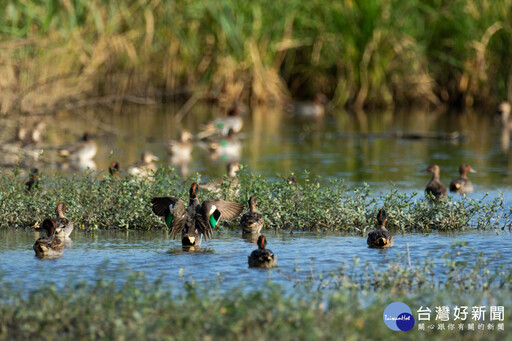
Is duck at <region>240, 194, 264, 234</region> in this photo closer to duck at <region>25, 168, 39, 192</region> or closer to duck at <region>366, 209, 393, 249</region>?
duck at <region>366, 209, 393, 249</region>

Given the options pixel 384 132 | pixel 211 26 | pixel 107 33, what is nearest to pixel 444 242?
pixel 384 132

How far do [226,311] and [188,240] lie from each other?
3.42 m

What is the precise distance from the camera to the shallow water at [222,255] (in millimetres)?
9703

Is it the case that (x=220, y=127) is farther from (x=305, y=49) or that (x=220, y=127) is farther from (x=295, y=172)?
(x=305, y=49)

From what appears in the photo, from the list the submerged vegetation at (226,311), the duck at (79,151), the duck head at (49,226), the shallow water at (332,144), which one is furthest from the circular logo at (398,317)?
the duck at (79,151)

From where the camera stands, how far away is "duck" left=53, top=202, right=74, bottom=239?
1148 cm

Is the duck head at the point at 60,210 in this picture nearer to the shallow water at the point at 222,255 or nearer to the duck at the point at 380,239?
the shallow water at the point at 222,255

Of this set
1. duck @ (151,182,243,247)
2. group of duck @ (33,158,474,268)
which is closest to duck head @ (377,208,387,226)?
group of duck @ (33,158,474,268)

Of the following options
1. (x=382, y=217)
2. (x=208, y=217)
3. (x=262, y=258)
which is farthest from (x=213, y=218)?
(x=382, y=217)

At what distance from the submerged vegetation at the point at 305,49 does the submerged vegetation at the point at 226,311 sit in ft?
63.1

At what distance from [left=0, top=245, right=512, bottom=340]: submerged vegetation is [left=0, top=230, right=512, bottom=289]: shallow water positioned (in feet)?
1.83

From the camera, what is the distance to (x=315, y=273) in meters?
9.82

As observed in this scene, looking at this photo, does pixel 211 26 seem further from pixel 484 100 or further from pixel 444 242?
pixel 444 242

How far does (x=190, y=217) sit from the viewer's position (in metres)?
11.2
